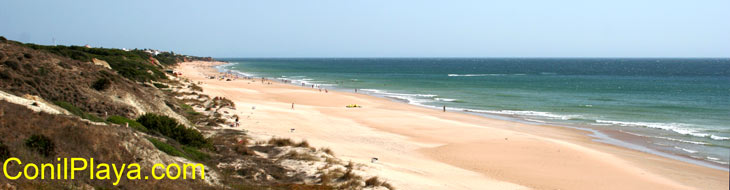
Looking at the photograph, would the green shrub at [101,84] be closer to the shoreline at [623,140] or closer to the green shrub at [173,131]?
the green shrub at [173,131]

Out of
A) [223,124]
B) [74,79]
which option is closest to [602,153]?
[223,124]

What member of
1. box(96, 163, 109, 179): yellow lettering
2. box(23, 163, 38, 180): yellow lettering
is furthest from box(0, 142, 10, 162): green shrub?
box(96, 163, 109, 179): yellow lettering

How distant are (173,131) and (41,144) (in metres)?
5.93

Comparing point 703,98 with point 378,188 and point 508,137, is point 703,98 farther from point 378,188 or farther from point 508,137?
point 378,188

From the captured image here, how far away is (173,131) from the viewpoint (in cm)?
1468

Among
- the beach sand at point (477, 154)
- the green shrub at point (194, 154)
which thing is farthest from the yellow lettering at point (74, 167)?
the beach sand at point (477, 154)

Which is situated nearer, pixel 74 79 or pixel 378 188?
pixel 378 188

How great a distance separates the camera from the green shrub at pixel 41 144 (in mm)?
8656

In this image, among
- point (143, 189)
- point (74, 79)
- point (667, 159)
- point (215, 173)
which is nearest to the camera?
point (143, 189)

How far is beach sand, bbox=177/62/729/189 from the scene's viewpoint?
53.2 ft

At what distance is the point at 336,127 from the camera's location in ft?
87.7

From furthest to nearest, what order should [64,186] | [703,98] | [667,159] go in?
[703,98], [667,159], [64,186]

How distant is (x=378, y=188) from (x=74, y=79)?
13.7 metres

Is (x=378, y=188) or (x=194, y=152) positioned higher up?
(x=194, y=152)
